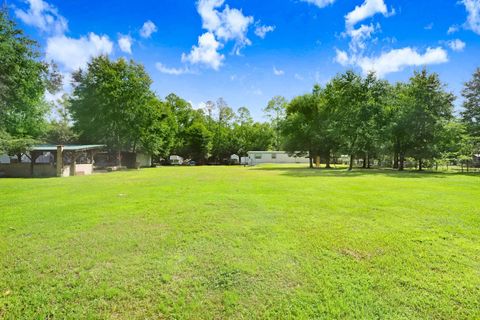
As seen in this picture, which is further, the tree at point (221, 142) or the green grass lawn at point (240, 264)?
the tree at point (221, 142)

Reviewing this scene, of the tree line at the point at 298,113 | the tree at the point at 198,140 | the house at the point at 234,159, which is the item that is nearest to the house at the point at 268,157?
the house at the point at 234,159

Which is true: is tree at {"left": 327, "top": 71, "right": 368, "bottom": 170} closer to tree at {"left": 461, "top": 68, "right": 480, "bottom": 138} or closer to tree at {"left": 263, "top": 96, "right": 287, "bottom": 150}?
tree at {"left": 461, "top": 68, "right": 480, "bottom": 138}

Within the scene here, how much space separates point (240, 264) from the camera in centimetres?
350

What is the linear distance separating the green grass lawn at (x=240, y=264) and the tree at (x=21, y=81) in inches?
663

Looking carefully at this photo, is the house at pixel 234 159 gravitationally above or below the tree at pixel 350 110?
below

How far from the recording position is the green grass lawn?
2.60m

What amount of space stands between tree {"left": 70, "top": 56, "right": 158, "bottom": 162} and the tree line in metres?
0.11

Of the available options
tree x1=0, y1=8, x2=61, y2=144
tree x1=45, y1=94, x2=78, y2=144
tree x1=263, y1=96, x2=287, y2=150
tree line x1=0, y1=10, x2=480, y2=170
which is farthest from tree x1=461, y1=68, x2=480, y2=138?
tree x1=45, y1=94, x2=78, y2=144

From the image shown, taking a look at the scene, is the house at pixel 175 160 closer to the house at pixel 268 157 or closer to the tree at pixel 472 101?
the house at pixel 268 157

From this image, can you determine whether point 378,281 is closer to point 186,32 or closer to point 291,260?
point 291,260

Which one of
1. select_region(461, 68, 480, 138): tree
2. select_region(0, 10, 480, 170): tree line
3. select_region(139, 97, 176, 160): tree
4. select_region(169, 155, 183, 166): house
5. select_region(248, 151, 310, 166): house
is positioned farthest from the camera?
select_region(169, 155, 183, 166): house

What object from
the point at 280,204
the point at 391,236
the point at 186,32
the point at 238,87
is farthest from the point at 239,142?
the point at 391,236

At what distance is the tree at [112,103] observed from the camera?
1072 inches

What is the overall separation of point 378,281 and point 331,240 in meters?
1.34
